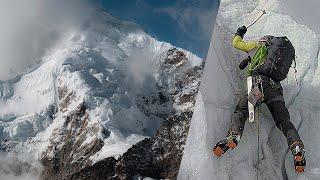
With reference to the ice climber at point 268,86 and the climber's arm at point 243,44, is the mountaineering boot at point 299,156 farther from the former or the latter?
the climber's arm at point 243,44

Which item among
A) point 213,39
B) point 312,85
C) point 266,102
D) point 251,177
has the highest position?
point 213,39

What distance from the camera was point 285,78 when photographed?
883cm

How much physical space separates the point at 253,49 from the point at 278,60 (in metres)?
0.51

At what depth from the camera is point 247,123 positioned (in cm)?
838

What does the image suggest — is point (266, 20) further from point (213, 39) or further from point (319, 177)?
point (319, 177)

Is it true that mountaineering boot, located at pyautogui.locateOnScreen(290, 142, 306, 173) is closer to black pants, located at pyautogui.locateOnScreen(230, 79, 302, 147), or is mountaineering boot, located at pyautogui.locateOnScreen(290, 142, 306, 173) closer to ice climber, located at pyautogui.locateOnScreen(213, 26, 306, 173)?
ice climber, located at pyautogui.locateOnScreen(213, 26, 306, 173)

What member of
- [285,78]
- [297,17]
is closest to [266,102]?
[285,78]

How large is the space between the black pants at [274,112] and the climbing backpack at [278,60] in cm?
14

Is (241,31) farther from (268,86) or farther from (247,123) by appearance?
(247,123)

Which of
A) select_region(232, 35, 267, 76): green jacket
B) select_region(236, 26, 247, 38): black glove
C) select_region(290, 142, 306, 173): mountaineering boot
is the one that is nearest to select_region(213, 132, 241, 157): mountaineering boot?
select_region(290, 142, 306, 173): mountaineering boot

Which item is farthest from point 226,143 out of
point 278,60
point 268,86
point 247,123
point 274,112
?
point 278,60

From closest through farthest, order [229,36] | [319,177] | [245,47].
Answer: [319,177] < [245,47] < [229,36]

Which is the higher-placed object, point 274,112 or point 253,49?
point 253,49

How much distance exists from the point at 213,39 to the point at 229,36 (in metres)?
0.27
